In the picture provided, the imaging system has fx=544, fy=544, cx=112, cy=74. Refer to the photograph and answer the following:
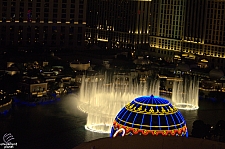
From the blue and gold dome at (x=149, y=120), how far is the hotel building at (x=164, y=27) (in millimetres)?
29225

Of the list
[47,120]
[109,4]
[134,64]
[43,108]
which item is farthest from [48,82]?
[109,4]

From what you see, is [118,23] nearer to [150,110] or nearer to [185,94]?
[185,94]

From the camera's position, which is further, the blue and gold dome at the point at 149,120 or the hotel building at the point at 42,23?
the hotel building at the point at 42,23

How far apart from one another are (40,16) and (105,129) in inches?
1140

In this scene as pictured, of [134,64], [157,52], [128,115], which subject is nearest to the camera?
[128,115]

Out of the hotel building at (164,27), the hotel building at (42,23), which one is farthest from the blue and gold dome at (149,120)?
the hotel building at (42,23)

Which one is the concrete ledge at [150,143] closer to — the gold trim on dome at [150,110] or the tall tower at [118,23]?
the gold trim on dome at [150,110]

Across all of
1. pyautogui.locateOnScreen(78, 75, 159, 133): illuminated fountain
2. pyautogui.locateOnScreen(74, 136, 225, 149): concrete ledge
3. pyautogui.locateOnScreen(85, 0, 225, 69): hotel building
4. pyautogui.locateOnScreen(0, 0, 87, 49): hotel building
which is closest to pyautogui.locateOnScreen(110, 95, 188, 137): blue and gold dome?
pyautogui.locateOnScreen(78, 75, 159, 133): illuminated fountain

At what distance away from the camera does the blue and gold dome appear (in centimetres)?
2008

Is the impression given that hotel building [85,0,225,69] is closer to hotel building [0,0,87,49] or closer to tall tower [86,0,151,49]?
tall tower [86,0,151,49]

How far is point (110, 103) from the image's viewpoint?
30875mm

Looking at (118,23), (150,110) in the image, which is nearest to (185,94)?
(150,110)

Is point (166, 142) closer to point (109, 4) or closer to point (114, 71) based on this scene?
point (114, 71)

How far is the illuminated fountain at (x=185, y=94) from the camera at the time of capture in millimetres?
33406
